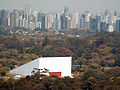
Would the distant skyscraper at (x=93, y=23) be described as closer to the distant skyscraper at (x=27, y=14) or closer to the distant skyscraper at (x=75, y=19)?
the distant skyscraper at (x=75, y=19)

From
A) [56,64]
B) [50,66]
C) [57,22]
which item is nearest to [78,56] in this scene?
[56,64]

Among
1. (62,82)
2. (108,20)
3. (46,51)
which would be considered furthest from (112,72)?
(108,20)

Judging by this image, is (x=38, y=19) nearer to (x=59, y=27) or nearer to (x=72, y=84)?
(x=59, y=27)

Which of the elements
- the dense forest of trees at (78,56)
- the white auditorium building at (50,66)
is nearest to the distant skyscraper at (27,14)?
the dense forest of trees at (78,56)

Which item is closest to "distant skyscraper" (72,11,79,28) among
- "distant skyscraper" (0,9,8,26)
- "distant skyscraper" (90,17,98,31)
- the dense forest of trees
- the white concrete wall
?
"distant skyscraper" (90,17,98,31)

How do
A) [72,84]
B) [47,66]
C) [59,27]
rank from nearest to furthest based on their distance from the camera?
[72,84] → [47,66] → [59,27]

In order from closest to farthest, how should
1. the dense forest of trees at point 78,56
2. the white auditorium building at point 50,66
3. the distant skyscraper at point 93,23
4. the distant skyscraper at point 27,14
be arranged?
the dense forest of trees at point 78,56 → the white auditorium building at point 50,66 → the distant skyscraper at point 27,14 → the distant skyscraper at point 93,23

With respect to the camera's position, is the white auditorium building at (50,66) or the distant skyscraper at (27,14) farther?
the distant skyscraper at (27,14)

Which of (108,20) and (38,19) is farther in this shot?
(108,20)

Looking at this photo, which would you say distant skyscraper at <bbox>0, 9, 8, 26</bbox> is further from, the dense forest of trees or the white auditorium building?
the white auditorium building
